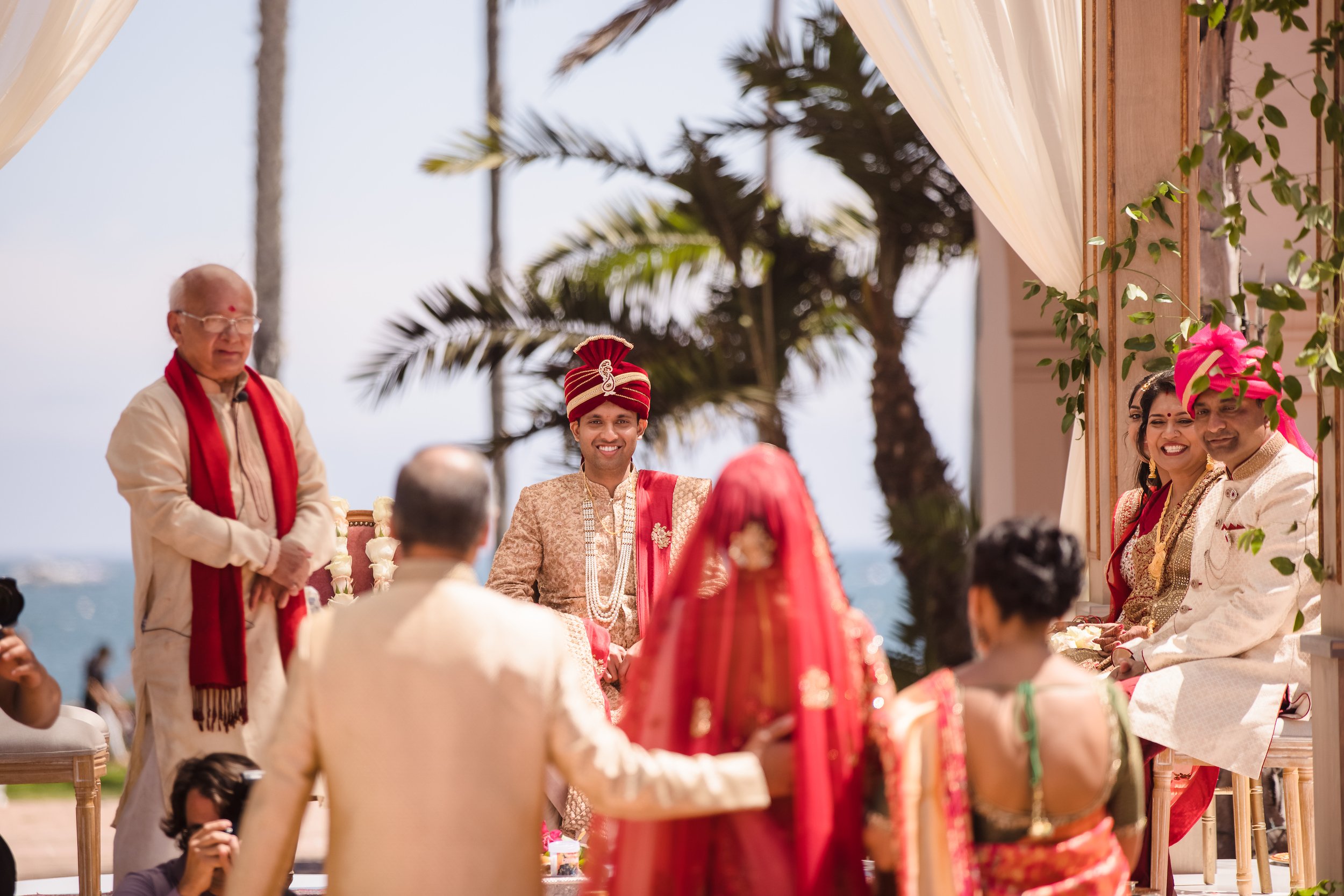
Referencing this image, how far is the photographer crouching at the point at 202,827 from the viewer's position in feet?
10.6

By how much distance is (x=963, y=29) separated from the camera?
555 cm

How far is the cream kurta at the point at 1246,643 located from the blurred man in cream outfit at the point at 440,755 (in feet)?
6.94

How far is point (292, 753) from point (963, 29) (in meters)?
4.13

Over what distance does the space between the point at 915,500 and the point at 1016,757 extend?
8.69 metres

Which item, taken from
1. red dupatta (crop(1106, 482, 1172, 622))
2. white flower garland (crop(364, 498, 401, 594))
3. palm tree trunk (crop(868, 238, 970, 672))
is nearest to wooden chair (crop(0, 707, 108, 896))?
white flower garland (crop(364, 498, 401, 594))

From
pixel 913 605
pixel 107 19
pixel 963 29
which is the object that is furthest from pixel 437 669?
pixel 913 605

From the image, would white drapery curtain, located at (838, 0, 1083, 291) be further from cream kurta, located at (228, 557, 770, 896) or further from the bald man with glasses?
cream kurta, located at (228, 557, 770, 896)

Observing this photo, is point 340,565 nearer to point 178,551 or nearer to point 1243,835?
point 178,551

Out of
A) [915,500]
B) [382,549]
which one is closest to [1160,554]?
[382,549]

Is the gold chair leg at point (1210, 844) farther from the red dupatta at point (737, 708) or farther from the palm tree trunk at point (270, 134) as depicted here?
the palm tree trunk at point (270, 134)

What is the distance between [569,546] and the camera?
4953 millimetres

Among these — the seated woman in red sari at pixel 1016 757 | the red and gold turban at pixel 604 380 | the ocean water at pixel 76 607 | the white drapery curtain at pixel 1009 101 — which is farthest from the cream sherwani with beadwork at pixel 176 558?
the ocean water at pixel 76 607

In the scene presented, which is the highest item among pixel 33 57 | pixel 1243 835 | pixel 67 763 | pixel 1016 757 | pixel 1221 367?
pixel 33 57

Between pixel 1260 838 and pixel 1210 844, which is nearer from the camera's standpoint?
pixel 1260 838
